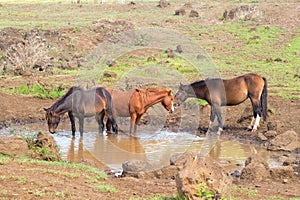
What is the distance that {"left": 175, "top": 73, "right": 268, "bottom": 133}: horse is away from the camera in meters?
14.9

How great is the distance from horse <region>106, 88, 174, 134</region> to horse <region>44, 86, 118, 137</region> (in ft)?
0.95

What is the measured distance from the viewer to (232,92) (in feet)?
49.3

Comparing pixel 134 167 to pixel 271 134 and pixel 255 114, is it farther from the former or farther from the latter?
pixel 255 114

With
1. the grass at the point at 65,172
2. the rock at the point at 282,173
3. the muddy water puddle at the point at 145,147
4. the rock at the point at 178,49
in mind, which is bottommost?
the muddy water puddle at the point at 145,147

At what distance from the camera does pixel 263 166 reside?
1035cm

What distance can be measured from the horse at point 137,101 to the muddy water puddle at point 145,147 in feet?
1.80

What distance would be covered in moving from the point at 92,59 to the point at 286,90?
27.4 ft

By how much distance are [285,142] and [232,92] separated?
8.63 feet

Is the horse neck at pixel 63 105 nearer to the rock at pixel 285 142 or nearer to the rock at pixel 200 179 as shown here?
the rock at pixel 285 142

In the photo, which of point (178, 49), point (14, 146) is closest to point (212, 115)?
point (14, 146)

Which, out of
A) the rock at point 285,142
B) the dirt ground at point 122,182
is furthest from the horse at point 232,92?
the rock at point 285,142

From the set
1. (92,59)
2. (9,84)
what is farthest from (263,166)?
(92,59)

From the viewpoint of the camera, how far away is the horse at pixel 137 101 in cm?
1463

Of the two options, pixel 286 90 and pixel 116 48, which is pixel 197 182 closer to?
pixel 286 90
